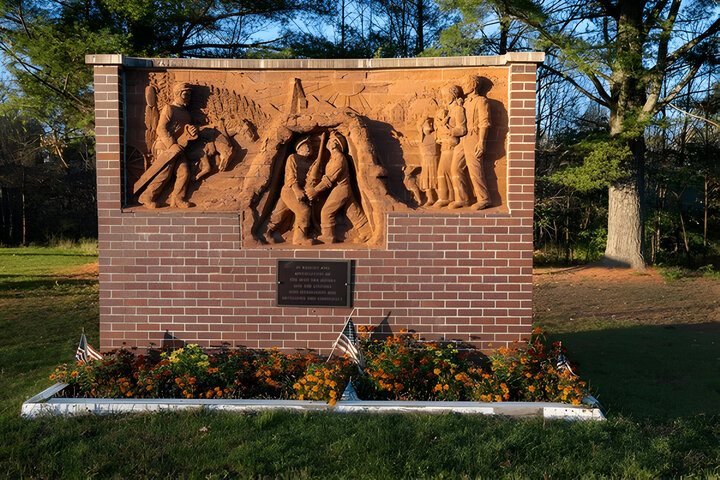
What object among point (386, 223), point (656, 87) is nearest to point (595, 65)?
point (656, 87)

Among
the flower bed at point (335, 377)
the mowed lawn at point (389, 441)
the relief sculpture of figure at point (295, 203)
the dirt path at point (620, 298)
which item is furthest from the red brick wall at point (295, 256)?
the dirt path at point (620, 298)

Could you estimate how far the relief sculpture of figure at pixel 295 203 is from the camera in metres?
5.72

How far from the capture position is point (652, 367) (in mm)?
6238

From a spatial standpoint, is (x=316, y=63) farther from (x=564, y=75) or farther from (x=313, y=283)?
(x=564, y=75)

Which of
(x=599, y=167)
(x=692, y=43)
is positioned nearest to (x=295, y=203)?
(x=599, y=167)

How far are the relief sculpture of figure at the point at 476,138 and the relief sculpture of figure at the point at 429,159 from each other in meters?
0.33

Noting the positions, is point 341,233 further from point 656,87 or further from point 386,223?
point 656,87

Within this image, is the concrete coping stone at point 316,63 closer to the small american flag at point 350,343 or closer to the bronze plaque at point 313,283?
the bronze plaque at point 313,283

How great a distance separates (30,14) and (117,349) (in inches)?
387

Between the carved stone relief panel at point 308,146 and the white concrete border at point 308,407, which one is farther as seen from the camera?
the carved stone relief panel at point 308,146

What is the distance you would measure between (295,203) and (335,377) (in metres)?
2.06

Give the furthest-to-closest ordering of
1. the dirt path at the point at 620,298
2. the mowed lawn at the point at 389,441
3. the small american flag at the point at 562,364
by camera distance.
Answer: the dirt path at the point at 620,298, the small american flag at the point at 562,364, the mowed lawn at the point at 389,441

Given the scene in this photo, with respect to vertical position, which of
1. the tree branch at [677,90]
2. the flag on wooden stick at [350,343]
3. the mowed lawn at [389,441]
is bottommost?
the mowed lawn at [389,441]

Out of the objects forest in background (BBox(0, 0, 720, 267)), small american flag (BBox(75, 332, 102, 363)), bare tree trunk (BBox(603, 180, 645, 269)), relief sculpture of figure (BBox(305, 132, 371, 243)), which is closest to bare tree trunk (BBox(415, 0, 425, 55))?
forest in background (BBox(0, 0, 720, 267))
